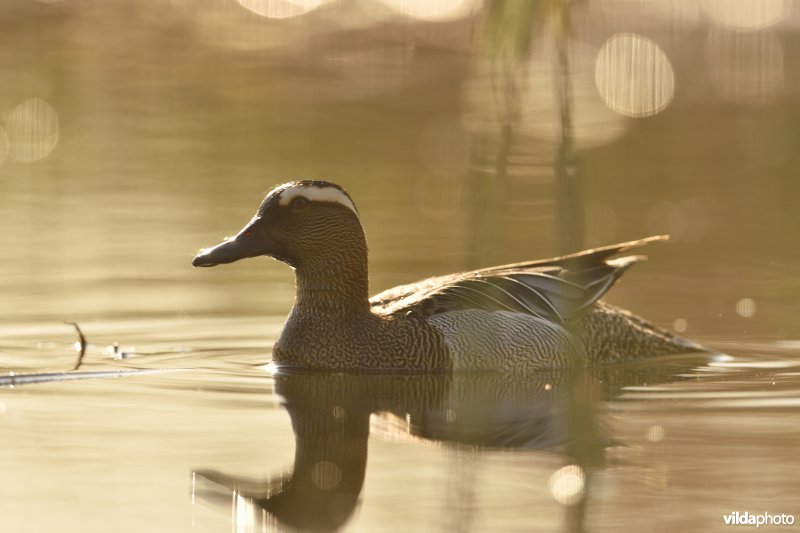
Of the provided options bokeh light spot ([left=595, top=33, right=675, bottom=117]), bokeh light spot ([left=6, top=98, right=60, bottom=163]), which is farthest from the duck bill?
bokeh light spot ([left=595, top=33, right=675, bottom=117])

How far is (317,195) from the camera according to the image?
941 cm

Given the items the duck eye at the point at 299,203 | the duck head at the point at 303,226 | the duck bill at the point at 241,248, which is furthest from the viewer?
the duck eye at the point at 299,203

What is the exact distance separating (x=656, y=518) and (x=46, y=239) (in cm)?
872

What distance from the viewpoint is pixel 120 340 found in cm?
991

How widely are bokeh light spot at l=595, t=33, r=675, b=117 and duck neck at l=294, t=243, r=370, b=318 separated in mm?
13573

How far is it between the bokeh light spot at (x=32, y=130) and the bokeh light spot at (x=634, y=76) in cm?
764

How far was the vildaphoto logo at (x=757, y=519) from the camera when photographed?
18.9ft

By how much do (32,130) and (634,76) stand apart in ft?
33.1

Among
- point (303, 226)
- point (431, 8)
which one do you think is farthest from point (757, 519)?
point (431, 8)

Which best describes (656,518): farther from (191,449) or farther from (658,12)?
(658,12)

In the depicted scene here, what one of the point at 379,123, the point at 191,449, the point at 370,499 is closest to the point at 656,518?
the point at 370,499

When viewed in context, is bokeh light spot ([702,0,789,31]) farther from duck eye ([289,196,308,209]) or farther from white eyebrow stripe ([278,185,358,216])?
duck eye ([289,196,308,209])

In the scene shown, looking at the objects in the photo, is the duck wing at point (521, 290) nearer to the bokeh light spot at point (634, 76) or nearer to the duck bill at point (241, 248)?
the duck bill at point (241, 248)

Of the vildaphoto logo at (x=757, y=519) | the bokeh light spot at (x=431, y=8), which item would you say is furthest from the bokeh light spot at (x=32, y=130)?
the vildaphoto logo at (x=757, y=519)
